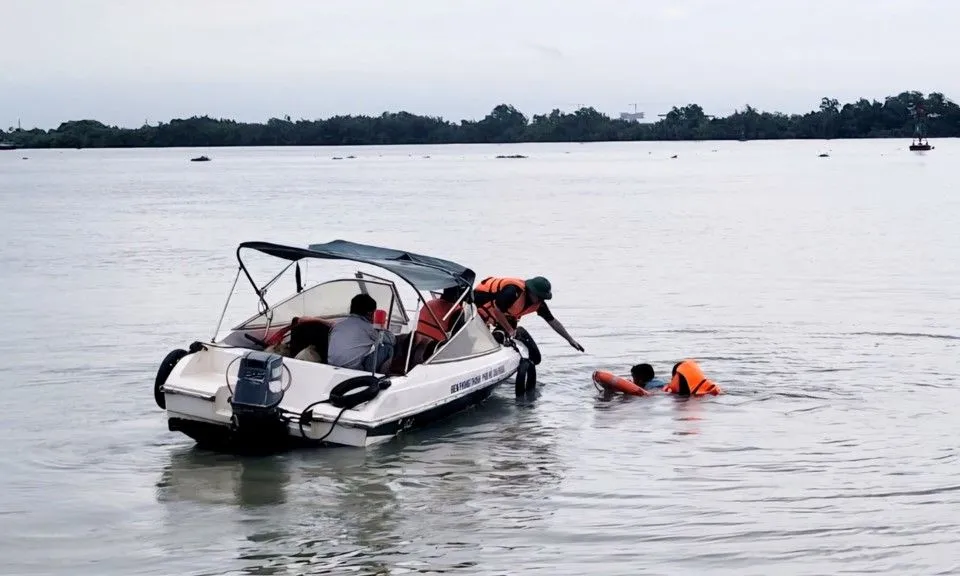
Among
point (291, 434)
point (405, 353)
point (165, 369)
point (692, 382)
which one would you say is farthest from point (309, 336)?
point (692, 382)

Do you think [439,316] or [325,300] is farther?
[325,300]

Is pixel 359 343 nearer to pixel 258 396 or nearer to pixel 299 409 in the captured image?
pixel 299 409

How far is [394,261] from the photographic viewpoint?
1492 cm

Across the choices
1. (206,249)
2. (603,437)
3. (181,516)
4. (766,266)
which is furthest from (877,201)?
(181,516)

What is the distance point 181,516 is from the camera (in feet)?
36.6

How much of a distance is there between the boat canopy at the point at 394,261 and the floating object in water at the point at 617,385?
2216 mm

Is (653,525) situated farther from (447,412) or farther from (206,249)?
(206,249)

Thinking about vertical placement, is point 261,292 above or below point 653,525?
above

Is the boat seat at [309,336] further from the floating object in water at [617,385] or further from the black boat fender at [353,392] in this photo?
the floating object in water at [617,385]

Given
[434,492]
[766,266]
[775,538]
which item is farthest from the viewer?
[766,266]

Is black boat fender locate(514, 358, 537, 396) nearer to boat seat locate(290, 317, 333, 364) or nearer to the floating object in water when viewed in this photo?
the floating object in water

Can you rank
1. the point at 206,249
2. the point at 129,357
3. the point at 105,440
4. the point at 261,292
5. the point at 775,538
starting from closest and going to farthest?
1. the point at 775,538
2. the point at 105,440
3. the point at 261,292
4. the point at 129,357
5. the point at 206,249

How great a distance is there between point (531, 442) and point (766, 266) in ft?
67.5

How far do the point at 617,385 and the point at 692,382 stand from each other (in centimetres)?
95
